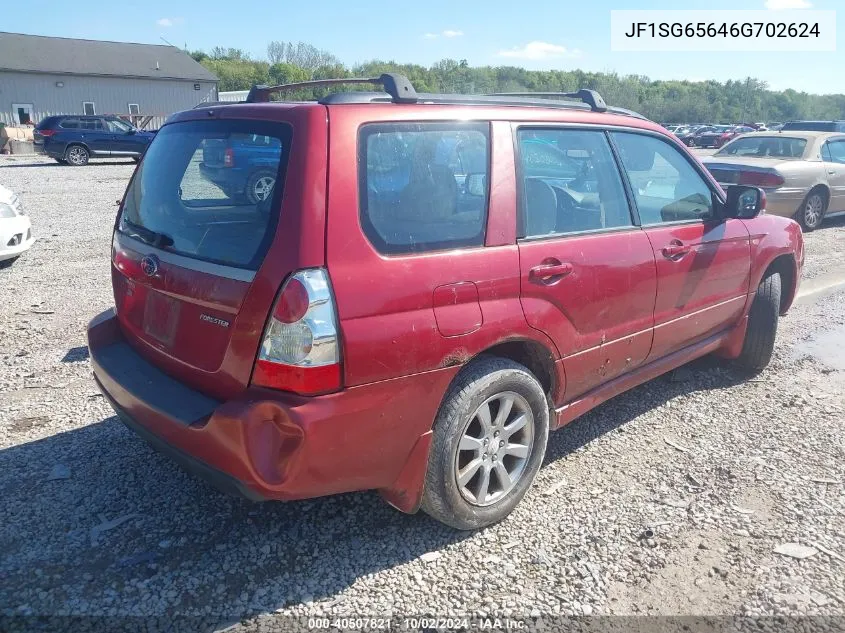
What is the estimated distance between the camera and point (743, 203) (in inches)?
170

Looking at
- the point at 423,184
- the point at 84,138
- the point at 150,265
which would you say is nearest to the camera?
the point at 423,184

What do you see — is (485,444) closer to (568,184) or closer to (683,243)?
(568,184)

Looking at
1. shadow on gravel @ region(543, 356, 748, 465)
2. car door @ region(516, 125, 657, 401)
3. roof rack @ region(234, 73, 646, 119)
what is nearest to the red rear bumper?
car door @ region(516, 125, 657, 401)

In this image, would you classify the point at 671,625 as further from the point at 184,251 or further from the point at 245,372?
the point at 184,251

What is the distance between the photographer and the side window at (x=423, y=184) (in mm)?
2559

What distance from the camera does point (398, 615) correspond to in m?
2.53

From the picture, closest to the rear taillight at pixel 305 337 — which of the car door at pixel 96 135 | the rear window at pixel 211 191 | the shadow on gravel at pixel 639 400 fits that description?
the rear window at pixel 211 191

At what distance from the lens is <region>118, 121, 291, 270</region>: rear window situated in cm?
251

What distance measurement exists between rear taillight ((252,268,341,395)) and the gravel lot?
895mm

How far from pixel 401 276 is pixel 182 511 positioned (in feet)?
5.21

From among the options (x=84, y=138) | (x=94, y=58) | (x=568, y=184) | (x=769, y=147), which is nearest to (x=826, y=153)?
(x=769, y=147)

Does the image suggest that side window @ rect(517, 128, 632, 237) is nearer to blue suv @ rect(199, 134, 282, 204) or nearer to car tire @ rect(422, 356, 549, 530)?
car tire @ rect(422, 356, 549, 530)

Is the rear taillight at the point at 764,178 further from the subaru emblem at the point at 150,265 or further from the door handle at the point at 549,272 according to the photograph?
the subaru emblem at the point at 150,265

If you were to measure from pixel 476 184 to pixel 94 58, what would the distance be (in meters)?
50.4
